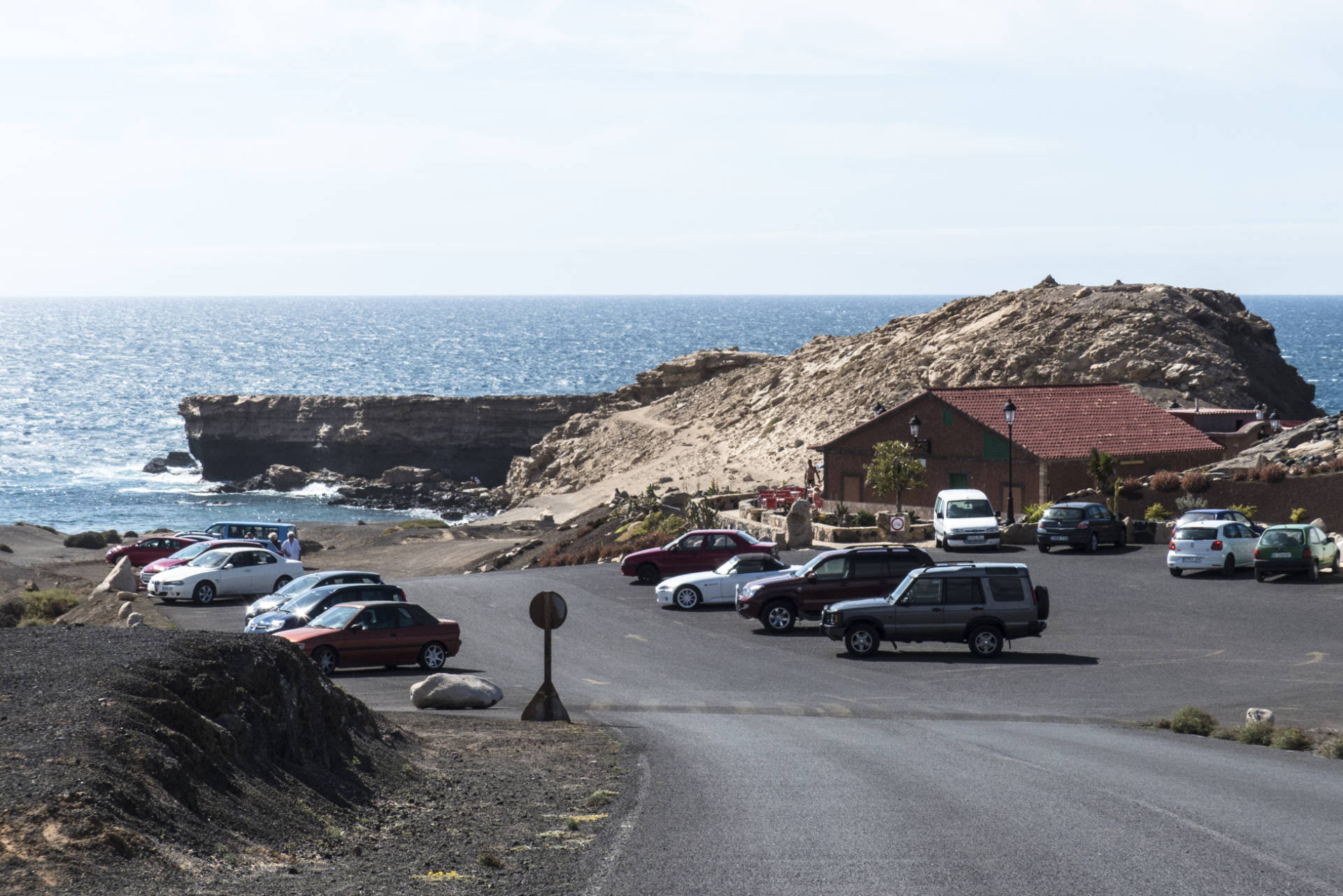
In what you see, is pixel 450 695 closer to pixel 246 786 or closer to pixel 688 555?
pixel 246 786

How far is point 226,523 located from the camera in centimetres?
4481

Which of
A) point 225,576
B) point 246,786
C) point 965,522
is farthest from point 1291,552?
point 246,786

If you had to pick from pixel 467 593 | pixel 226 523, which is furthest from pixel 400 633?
pixel 226 523

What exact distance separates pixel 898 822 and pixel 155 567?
31.2 m

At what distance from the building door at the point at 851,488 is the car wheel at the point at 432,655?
99.9 feet

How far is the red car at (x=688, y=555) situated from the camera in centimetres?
3400

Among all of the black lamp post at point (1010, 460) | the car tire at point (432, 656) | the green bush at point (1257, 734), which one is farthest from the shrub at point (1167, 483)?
the car tire at point (432, 656)

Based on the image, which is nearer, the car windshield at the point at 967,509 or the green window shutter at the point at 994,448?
the car windshield at the point at 967,509

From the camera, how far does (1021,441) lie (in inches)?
1839

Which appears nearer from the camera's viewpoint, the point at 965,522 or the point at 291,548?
the point at 965,522

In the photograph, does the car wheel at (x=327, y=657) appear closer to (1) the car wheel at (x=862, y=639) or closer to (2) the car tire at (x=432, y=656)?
(2) the car tire at (x=432, y=656)

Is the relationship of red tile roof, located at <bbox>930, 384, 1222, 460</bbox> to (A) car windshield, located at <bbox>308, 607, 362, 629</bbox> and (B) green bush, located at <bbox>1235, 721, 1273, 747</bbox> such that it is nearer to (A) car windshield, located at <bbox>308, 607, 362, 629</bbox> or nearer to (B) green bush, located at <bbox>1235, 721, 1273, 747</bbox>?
(B) green bush, located at <bbox>1235, 721, 1273, 747</bbox>

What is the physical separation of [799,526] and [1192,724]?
74.7 feet

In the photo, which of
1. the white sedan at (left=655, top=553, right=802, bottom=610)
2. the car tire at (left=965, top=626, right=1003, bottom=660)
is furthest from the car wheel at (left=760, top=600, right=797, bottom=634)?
the car tire at (left=965, top=626, right=1003, bottom=660)
